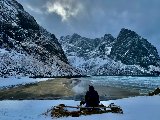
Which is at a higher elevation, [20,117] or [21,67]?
[21,67]

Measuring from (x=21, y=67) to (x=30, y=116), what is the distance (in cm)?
14921

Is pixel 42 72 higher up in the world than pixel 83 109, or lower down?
higher up

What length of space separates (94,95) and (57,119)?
5.01 m

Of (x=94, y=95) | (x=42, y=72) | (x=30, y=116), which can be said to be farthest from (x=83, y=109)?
(x=42, y=72)

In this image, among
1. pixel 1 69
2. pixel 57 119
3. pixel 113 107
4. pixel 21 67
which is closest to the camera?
pixel 57 119

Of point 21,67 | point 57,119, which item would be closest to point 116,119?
point 57,119

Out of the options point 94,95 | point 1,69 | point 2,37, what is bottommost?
point 94,95

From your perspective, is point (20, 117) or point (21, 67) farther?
point (21, 67)

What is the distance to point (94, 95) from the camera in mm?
28312

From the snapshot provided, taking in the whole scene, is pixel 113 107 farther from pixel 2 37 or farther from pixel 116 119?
pixel 2 37

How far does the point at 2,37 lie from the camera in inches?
7790

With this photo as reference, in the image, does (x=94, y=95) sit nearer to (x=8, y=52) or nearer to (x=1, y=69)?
(x=1, y=69)

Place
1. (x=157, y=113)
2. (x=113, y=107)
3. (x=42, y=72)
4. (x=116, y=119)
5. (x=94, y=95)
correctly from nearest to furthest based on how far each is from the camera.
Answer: (x=116, y=119), (x=157, y=113), (x=113, y=107), (x=94, y=95), (x=42, y=72)

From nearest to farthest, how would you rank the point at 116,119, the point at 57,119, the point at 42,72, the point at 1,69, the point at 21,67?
the point at 116,119
the point at 57,119
the point at 1,69
the point at 21,67
the point at 42,72
